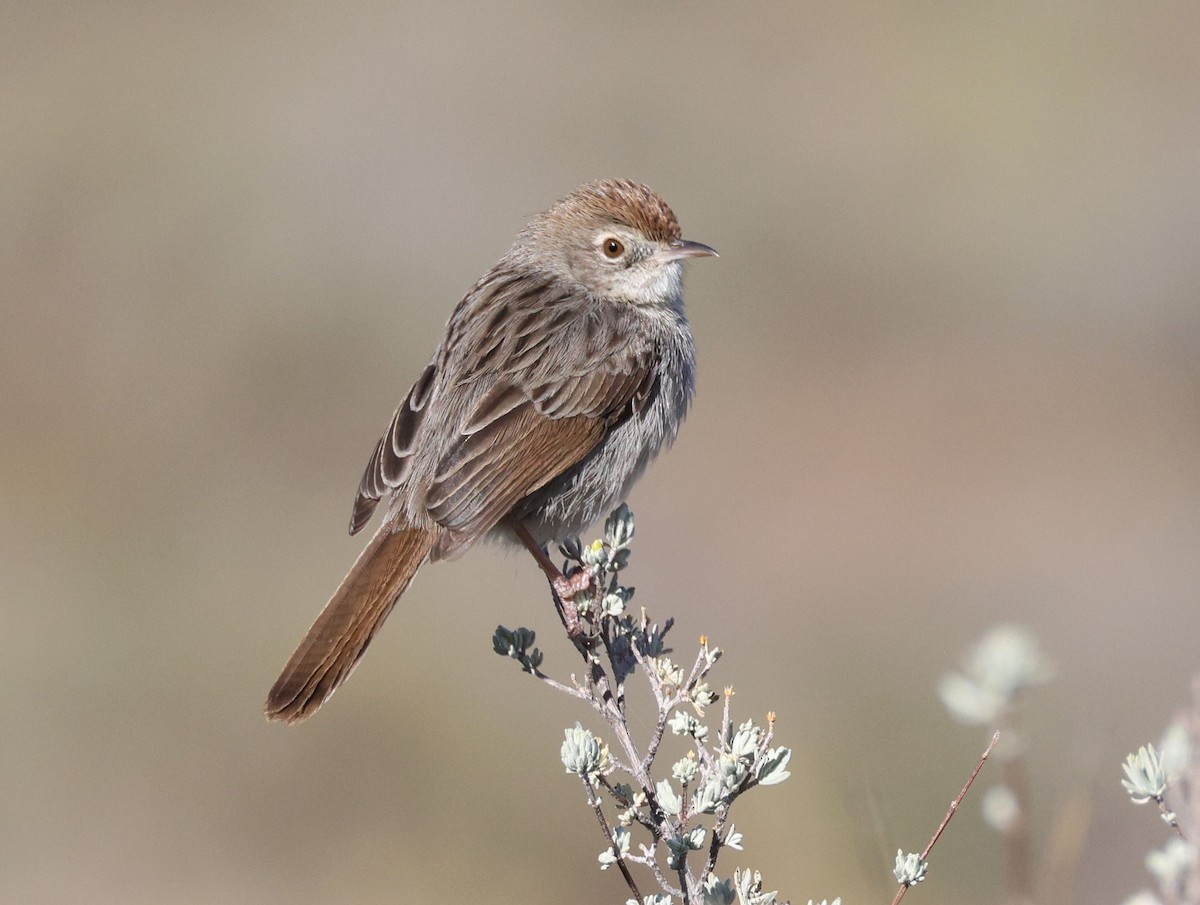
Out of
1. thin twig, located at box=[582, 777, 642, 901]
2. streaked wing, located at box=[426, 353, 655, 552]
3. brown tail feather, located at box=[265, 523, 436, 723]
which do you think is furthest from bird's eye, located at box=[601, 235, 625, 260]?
thin twig, located at box=[582, 777, 642, 901]

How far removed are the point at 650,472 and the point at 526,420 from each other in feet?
27.1

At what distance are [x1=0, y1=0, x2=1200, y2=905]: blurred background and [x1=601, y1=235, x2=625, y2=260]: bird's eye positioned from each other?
8.12 ft

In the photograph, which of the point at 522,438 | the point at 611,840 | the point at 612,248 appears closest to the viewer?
the point at 611,840

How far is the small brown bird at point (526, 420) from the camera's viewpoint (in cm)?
483

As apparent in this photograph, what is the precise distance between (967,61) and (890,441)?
636 centimetres

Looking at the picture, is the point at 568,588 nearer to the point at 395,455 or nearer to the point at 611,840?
the point at 395,455

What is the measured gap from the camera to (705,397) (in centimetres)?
1432

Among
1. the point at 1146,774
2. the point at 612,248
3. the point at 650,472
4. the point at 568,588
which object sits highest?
the point at 650,472

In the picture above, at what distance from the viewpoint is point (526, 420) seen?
5.07 metres

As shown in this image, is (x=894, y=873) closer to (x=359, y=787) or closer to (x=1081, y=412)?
(x=359, y=787)

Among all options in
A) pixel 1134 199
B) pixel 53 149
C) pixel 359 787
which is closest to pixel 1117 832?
pixel 359 787

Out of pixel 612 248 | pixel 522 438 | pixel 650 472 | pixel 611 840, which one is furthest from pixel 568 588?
pixel 650 472

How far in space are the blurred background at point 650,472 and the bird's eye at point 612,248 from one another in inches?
97.4

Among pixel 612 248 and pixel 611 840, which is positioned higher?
pixel 612 248
